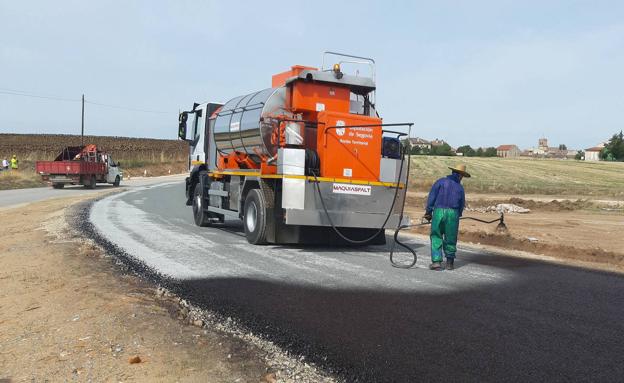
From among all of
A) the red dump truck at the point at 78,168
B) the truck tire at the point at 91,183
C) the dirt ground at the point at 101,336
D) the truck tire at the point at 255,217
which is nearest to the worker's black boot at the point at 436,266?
the truck tire at the point at 255,217

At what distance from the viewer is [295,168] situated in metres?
9.88

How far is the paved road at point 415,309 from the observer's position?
4316 millimetres

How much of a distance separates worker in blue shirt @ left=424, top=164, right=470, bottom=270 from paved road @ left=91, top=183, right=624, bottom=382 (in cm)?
A: 33

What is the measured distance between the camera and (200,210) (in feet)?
47.1

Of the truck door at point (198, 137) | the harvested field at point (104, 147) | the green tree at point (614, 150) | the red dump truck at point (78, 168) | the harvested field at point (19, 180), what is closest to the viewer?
the truck door at point (198, 137)

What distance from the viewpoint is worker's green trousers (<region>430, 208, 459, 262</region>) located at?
28.0ft

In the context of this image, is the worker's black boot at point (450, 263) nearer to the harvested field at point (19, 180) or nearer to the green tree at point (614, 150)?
the harvested field at point (19, 180)

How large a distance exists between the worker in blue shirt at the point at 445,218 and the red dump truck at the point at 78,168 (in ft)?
94.1

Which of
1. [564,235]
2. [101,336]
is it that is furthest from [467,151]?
[101,336]

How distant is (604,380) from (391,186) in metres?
6.65

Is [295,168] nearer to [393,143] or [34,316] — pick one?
[393,143]

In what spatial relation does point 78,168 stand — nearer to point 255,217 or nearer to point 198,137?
point 198,137

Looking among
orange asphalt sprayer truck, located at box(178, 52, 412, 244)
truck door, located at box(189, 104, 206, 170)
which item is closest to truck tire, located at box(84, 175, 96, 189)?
truck door, located at box(189, 104, 206, 170)

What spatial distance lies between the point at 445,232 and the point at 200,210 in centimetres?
754
